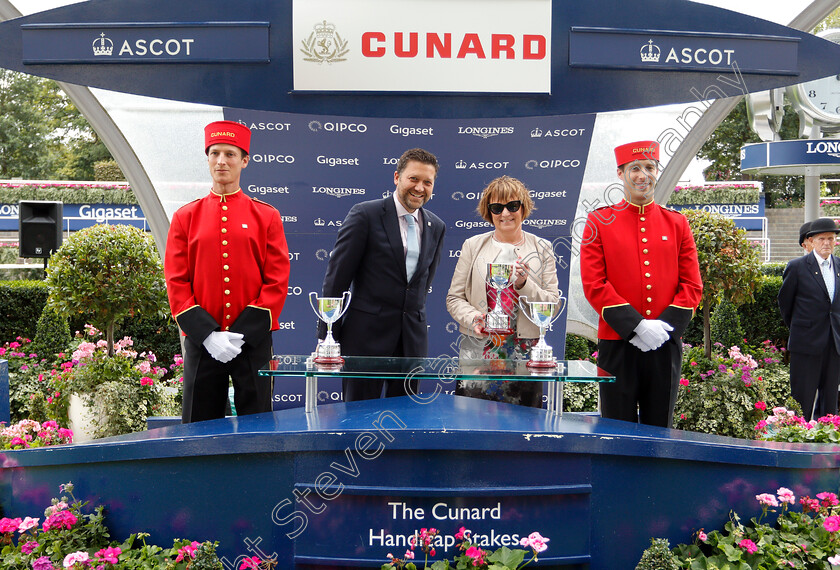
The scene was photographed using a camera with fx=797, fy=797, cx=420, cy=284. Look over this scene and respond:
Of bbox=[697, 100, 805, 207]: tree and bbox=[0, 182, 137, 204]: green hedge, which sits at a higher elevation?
bbox=[697, 100, 805, 207]: tree

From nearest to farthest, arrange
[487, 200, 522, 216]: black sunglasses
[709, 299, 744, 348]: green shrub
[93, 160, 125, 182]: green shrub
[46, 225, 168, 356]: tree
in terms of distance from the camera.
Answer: [487, 200, 522, 216]: black sunglasses < [46, 225, 168, 356]: tree < [709, 299, 744, 348]: green shrub < [93, 160, 125, 182]: green shrub

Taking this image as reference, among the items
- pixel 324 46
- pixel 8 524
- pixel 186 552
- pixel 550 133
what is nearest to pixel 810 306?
pixel 550 133

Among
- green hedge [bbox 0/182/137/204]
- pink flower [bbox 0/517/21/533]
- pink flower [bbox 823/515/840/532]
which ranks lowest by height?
pink flower [bbox 0/517/21/533]

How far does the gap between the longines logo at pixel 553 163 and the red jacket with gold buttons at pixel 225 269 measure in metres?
2.26

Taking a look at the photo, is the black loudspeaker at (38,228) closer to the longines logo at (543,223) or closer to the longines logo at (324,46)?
the longines logo at (324,46)

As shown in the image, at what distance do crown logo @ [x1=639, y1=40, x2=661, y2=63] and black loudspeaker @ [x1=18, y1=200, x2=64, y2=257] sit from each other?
26.4 feet

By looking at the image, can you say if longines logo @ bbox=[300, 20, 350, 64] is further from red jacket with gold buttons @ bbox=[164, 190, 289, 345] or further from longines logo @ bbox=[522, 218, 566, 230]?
longines logo @ bbox=[522, 218, 566, 230]

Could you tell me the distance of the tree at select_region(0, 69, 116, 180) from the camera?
101ft

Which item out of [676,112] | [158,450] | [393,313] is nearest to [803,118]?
[676,112]

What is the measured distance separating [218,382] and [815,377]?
521 cm

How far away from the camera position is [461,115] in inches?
185

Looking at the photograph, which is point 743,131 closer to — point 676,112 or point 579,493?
point 676,112

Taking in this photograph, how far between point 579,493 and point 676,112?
11.7 feet

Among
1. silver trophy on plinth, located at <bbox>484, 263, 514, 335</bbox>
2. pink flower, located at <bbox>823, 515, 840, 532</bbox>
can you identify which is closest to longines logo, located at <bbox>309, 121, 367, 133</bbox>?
silver trophy on plinth, located at <bbox>484, 263, 514, 335</bbox>
